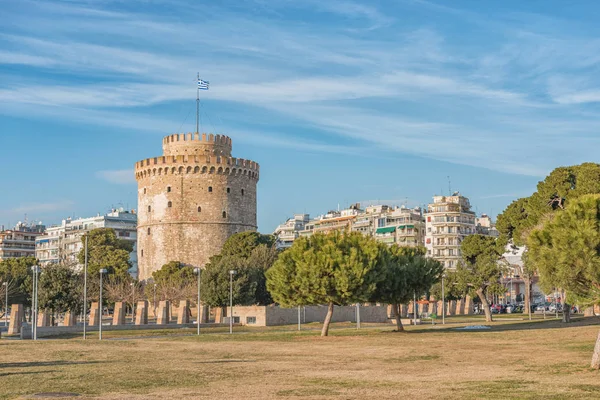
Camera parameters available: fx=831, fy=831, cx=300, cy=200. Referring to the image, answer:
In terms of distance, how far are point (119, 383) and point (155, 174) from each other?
75.2 m

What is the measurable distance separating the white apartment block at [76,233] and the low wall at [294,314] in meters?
84.3

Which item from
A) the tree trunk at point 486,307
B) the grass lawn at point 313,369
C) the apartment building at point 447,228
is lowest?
the grass lawn at point 313,369

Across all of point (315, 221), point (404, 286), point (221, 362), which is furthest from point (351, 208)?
point (221, 362)

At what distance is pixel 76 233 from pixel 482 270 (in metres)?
108

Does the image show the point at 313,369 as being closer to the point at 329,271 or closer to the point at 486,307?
the point at 329,271

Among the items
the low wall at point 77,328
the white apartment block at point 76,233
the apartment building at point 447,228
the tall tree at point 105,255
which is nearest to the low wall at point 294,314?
the low wall at point 77,328

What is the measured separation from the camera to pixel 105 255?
100 m

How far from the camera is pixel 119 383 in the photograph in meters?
19.4

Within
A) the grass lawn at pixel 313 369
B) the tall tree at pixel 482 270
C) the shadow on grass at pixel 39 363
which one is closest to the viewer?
the grass lawn at pixel 313 369

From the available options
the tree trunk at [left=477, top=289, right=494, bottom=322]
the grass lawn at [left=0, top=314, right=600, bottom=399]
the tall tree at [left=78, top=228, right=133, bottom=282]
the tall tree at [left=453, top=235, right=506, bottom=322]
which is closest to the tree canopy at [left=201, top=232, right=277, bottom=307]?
the tall tree at [left=78, top=228, right=133, bottom=282]

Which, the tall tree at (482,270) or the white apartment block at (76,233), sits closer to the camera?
the tall tree at (482,270)

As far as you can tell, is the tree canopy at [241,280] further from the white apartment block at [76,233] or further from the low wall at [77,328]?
the white apartment block at [76,233]

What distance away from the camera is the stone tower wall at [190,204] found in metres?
91.5

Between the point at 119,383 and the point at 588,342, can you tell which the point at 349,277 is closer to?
the point at 588,342
